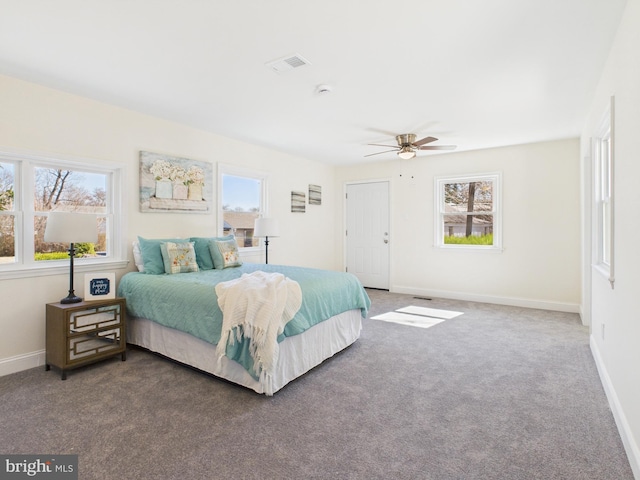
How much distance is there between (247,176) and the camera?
510cm

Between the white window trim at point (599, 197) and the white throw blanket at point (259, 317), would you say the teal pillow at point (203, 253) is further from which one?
the white window trim at point (599, 197)

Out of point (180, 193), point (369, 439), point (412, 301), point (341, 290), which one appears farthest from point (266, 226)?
point (369, 439)

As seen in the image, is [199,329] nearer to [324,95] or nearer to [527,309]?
[324,95]

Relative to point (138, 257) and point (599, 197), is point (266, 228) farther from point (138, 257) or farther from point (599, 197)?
point (599, 197)

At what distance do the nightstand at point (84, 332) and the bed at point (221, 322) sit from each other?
0.66 ft

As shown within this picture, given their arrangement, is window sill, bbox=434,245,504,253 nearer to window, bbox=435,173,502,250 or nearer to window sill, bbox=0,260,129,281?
window, bbox=435,173,502,250

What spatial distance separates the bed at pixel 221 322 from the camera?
8.36ft

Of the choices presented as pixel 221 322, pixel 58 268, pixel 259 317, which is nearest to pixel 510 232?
pixel 259 317

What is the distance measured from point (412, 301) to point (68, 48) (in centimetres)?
507

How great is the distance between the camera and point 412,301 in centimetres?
557

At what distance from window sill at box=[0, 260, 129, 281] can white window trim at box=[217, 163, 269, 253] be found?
1350 millimetres

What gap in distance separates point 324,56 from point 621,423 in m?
2.98

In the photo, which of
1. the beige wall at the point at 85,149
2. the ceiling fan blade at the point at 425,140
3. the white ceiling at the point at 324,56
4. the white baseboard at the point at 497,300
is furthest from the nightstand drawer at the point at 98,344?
the white baseboard at the point at 497,300

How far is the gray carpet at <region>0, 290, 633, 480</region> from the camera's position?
176 cm
